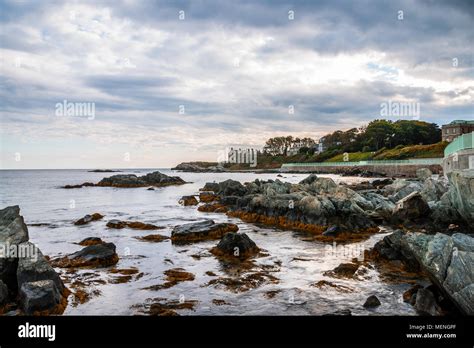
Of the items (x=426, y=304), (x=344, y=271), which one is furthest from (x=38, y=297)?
(x=426, y=304)

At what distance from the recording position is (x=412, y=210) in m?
24.3

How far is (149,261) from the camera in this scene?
52.7 feet

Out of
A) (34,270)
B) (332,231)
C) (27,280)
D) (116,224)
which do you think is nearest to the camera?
(27,280)

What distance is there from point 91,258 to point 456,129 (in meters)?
118

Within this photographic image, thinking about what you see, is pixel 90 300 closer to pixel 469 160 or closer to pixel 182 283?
pixel 182 283

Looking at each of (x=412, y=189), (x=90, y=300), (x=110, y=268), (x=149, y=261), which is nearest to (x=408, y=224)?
(x=412, y=189)

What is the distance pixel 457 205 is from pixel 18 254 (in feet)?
71.5

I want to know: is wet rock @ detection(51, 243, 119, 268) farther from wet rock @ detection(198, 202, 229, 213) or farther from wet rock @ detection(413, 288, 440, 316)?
wet rock @ detection(198, 202, 229, 213)

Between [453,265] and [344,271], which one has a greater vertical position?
[453,265]

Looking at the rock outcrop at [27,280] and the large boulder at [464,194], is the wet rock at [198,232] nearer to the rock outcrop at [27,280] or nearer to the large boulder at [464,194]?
the rock outcrop at [27,280]

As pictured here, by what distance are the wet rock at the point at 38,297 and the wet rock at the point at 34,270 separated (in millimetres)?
513

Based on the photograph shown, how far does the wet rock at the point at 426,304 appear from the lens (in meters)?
9.63

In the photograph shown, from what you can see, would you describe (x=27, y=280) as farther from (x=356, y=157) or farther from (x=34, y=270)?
(x=356, y=157)

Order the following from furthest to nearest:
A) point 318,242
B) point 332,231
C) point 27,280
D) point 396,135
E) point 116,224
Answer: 1. point 396,135
2. point 116,224
3. point 332,231
4. point 318,242
5. point 27,280
